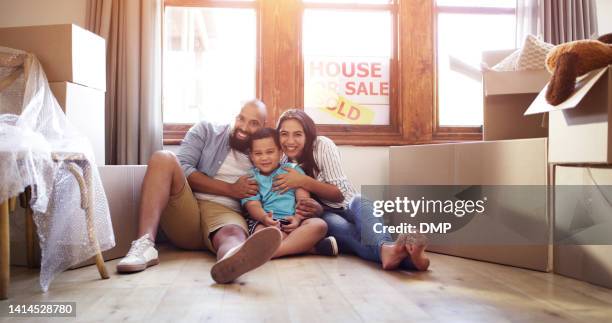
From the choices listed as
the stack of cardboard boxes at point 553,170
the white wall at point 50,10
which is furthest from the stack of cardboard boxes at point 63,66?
the stack of cardboard boxes at point 553,170

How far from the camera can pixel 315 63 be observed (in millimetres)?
2822

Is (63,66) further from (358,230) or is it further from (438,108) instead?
(438,108)

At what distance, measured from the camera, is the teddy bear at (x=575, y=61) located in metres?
1.46

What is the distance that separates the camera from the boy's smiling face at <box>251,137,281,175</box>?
85.6 inches

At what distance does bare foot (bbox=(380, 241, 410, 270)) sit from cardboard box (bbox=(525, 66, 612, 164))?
558mm

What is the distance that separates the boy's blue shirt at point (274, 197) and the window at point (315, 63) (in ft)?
2.12

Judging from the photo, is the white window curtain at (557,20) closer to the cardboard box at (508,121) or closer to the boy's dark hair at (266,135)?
the cardboard box at (508,121)

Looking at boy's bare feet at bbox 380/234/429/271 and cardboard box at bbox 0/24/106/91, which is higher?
cardboard box at bbox 0/24/106/91

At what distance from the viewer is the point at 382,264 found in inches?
71.4

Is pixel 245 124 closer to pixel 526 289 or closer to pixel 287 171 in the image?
pixel 287 171

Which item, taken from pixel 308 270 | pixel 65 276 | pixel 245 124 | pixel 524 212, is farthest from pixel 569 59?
pixel 65 276

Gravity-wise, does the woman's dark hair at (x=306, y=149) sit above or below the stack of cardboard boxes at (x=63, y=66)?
below

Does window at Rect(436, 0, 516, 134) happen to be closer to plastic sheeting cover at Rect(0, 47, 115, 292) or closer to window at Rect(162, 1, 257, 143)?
window at Rect(162, 1, 257, 143)

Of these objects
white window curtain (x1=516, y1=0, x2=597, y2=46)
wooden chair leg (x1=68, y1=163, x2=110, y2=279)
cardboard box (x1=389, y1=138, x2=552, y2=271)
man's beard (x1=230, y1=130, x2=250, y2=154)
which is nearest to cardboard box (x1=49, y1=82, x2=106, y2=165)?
wooden chair leg (x1=68, y1=163, x2=110, y2=279)
